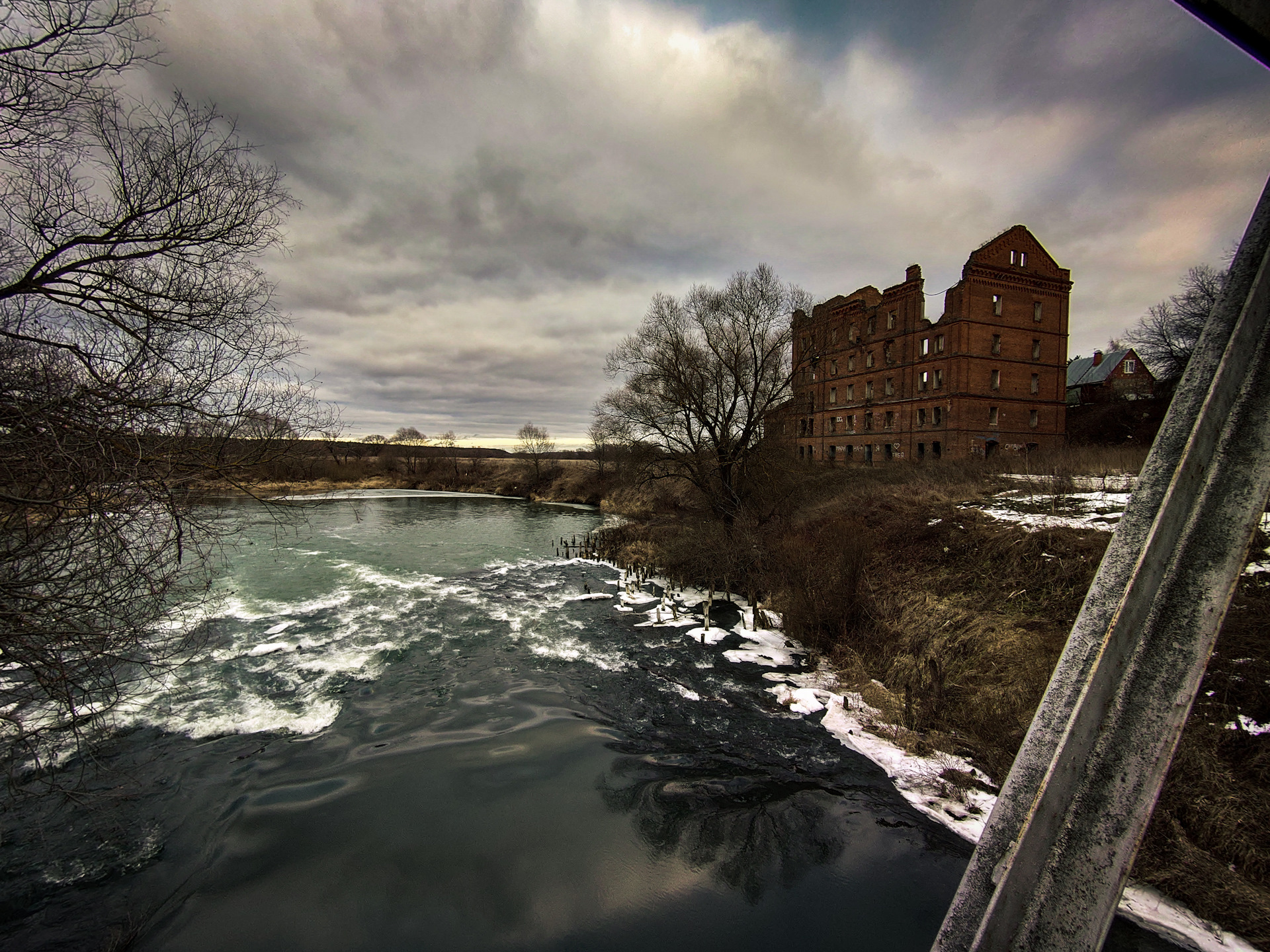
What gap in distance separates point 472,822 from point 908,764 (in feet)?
16.6

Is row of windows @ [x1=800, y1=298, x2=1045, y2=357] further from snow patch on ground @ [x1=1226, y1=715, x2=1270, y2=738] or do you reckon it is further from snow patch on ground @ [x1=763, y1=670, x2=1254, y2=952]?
snow patch on ground @ [x1=1226, y1=715, x2=1270, y2=738]

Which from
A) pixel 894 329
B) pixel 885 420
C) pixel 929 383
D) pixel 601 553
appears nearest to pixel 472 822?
pixel 601 553

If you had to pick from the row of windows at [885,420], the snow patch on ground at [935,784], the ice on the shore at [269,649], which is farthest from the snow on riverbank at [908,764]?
the row of windows at [885,420]

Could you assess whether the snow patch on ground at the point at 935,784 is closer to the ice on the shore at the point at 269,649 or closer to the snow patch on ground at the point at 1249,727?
the snow patch on ground at the point at 1249,727

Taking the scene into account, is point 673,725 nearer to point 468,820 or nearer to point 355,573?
point 468,820

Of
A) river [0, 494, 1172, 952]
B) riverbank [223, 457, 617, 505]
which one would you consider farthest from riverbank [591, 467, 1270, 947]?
riverbank [223, 457, 617, 505]

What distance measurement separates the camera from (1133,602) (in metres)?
1.34

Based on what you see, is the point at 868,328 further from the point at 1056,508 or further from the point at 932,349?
the point at 1056,508

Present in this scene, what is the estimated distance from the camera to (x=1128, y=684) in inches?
51.7

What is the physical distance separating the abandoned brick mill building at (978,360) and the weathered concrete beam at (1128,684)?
26228 millimetres

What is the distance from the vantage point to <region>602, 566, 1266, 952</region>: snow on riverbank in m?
3.72

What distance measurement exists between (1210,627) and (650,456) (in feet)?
59.5

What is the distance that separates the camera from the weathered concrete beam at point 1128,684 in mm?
1285

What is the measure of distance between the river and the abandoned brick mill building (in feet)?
74.8
